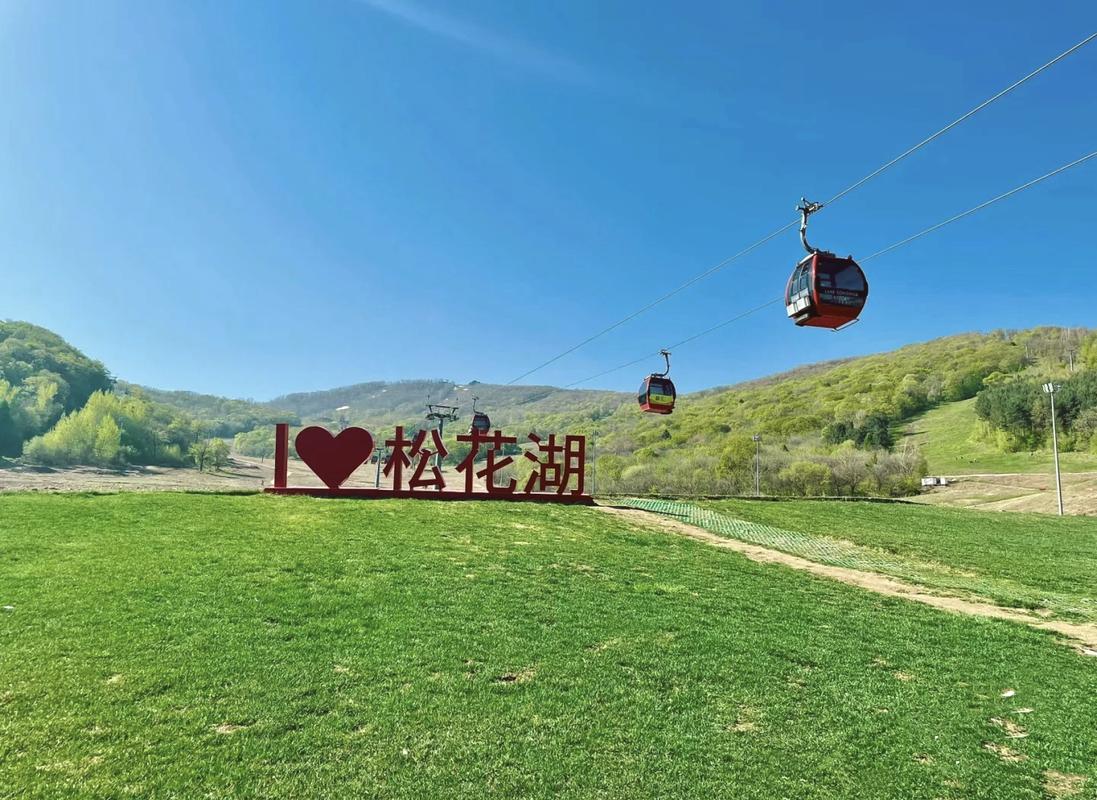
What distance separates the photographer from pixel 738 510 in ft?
77.4

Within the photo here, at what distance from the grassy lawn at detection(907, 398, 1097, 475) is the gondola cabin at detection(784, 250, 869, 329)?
48770mm

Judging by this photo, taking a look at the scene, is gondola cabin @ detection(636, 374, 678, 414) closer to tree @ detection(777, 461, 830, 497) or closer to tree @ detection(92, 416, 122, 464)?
tree @ detection(777, 461, 830, 497)

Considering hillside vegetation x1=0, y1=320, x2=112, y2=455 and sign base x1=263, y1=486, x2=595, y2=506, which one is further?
hillside vegetation x1=0, y1=320, x2=112, y2=455

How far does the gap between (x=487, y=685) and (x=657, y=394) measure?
61.3 ft

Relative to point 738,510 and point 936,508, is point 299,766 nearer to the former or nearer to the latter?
point 738,510

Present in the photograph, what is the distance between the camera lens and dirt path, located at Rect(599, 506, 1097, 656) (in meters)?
9.02

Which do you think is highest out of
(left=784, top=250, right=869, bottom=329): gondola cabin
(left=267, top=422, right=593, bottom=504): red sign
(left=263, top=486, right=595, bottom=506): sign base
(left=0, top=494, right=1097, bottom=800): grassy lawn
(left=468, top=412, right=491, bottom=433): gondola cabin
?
(left=784, top=250, right=869, bottom=329): gondola cabin

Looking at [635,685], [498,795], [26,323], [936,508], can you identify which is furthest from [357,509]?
[26,323]

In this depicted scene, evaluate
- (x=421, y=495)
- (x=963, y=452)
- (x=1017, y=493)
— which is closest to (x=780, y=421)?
(x=963, y=452)

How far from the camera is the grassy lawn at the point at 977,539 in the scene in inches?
505

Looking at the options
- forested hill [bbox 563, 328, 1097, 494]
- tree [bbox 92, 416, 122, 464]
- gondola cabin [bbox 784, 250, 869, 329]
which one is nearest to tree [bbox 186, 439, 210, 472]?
tree [bbox 92, 416, 122, 464]

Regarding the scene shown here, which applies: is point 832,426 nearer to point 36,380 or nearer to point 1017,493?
point 1017,493

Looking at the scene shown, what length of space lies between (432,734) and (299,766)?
96cm

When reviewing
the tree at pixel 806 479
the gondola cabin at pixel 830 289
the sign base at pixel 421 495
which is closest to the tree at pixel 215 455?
the tree at pixel 806 479
